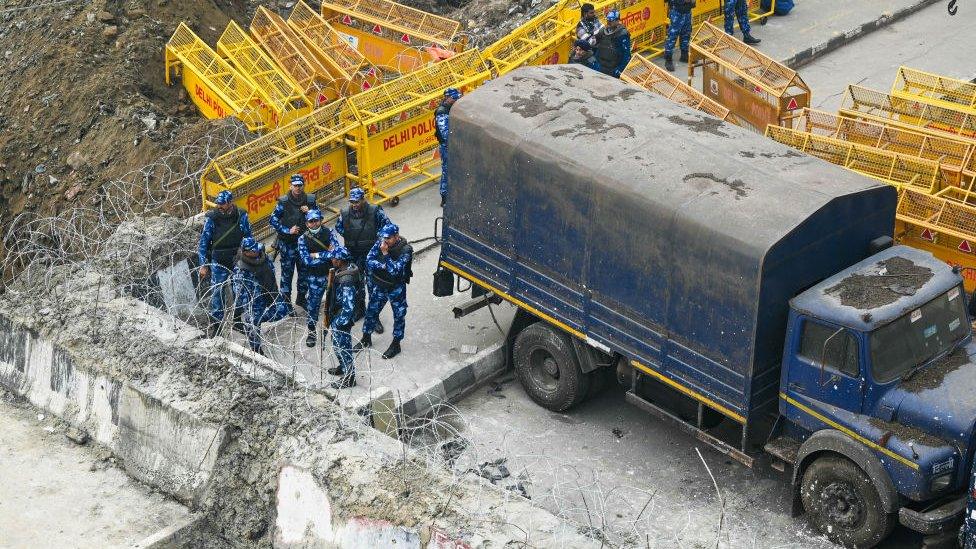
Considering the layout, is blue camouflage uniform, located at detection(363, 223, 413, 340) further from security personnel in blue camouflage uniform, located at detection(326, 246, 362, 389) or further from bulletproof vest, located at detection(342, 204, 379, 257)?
bulletproof vest, located at detection(342, 204, 379, 257)

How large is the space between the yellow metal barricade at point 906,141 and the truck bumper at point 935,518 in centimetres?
490

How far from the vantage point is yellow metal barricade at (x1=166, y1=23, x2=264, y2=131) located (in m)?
16.7

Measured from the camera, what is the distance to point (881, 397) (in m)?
9.80

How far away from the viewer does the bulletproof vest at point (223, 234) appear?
41.9ft

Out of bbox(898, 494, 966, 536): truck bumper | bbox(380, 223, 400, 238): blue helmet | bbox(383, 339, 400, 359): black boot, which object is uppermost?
bbox(380, 223, 400, 238): blue helmet

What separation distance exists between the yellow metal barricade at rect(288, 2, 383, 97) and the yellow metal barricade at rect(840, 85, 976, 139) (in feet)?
21.3

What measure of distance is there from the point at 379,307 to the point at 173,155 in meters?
5.41

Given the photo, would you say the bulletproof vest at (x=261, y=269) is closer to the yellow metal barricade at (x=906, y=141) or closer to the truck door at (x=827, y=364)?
the truck door at (x=827, y=364)

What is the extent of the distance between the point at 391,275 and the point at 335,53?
6.84 metres

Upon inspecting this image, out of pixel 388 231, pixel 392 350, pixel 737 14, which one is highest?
pixel 388 231

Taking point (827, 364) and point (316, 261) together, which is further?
point (316, 261)

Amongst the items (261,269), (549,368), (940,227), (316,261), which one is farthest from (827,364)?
(261,269)

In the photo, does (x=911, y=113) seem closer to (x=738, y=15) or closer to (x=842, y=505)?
(x=738, y=15)

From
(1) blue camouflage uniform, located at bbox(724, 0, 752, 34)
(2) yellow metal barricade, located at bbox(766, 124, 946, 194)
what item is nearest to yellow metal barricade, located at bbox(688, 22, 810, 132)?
(2) yellow metal barricade, located at bbox(766, 124, 946, 194)
